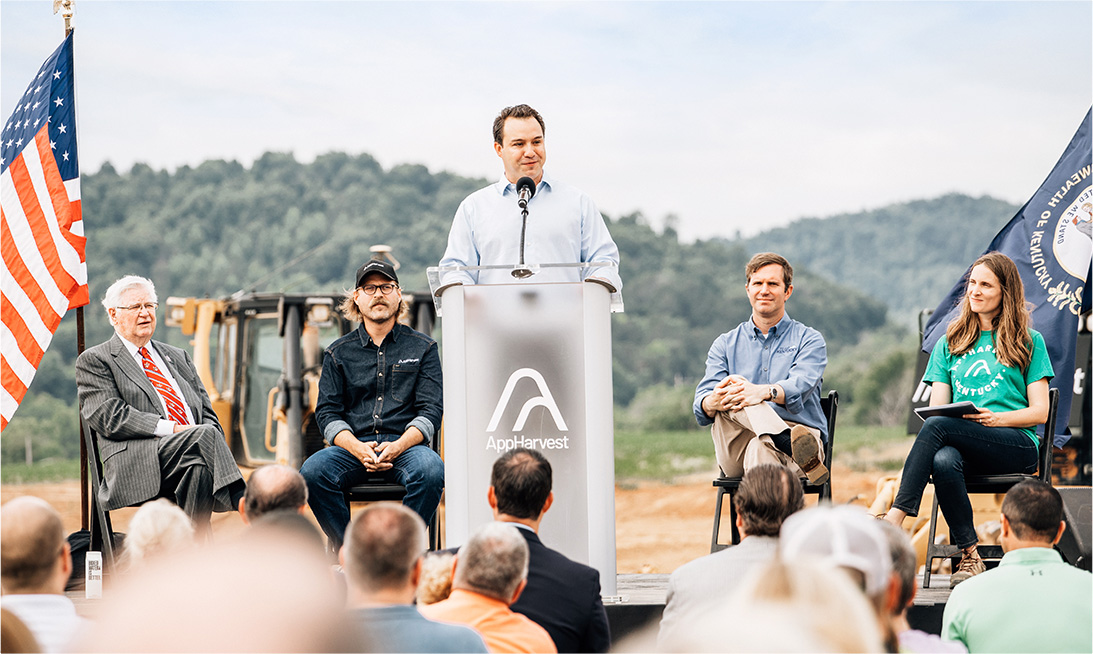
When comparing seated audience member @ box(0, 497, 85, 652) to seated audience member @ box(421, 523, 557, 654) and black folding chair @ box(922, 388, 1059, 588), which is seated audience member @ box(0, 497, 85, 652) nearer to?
seated audience member @ box(421, 523, 557, 654)

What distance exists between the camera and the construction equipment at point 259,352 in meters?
10.6

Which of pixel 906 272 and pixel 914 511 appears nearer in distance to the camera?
pixel 914 511

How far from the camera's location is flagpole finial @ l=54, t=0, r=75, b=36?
6.12m

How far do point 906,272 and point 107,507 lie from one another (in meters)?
52.3

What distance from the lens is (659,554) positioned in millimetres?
19484

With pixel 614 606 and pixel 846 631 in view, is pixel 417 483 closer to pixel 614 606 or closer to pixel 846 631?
pixel 614 606

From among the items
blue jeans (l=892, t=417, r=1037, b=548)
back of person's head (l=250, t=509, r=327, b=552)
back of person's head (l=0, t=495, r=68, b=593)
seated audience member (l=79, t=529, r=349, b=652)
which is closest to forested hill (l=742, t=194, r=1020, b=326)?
blue jeans (l=892, t=417, r=1037, b=548)

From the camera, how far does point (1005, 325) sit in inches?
196

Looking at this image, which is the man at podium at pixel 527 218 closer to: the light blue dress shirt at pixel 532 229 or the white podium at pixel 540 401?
the light blue dress shirt at pixel 532 229

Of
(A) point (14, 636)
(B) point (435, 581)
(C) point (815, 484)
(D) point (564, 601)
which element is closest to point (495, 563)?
(B) point (435, 581)

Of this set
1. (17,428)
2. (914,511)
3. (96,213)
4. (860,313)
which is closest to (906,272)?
(860,313)

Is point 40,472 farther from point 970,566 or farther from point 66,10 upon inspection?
point 970,566

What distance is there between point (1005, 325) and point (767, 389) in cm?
109

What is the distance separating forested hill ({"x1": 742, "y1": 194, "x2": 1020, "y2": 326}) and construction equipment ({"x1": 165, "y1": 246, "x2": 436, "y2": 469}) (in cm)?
4173
